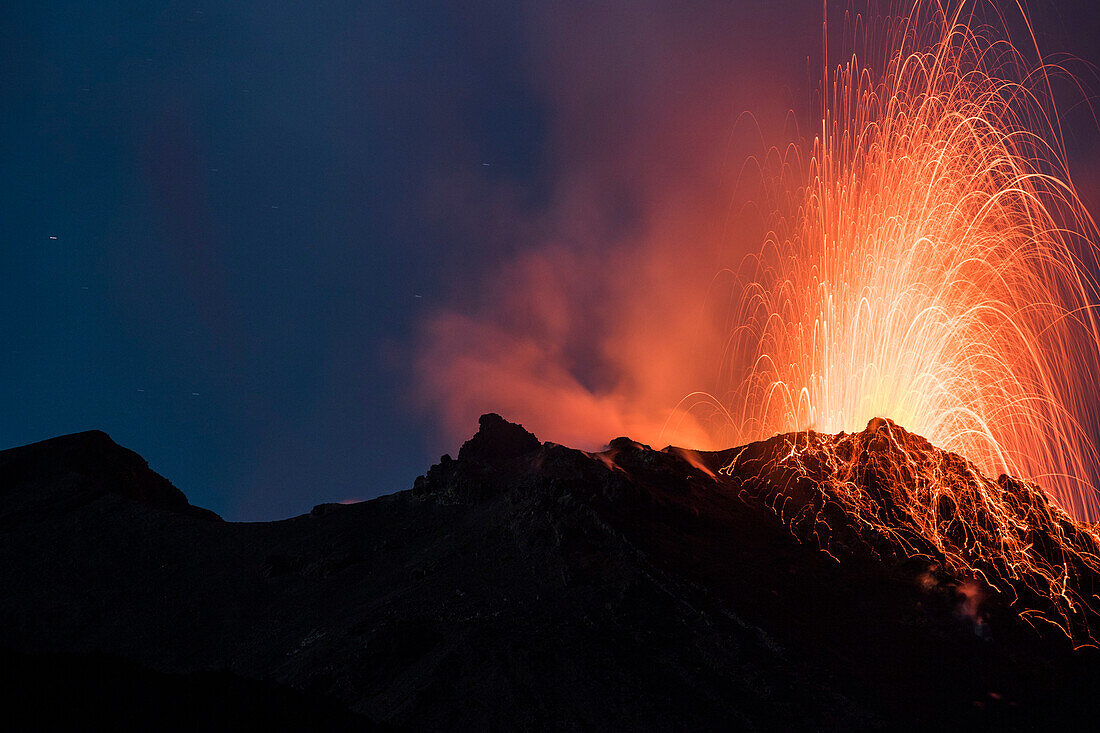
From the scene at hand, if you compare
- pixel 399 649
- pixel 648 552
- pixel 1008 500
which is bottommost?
pixel 399 649

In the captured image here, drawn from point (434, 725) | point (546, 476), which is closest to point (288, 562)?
point (546, 476)

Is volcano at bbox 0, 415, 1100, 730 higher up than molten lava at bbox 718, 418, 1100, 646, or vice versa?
molten lava at bbox 718, 418, 1100, 646

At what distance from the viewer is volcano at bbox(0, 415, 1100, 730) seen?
85.1 feet

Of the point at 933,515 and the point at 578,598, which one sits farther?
the point at 933,515

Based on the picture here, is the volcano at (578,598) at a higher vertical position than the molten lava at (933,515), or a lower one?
lower

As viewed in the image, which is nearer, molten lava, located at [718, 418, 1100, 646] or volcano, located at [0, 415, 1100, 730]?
volcano, located at [0, 415, 1100, 730]

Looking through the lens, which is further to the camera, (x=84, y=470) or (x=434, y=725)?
(x=84, y=470)

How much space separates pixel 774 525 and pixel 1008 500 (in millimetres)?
20785

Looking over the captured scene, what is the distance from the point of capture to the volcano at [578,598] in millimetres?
25938

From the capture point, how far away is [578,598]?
3441 cm

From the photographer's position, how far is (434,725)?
24.4m

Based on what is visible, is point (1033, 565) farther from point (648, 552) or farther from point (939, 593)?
point (648, 552)

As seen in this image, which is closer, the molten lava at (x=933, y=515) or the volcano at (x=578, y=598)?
the volcano at (x=578, y=598)

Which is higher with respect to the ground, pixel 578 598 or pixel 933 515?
pixel 933 515
